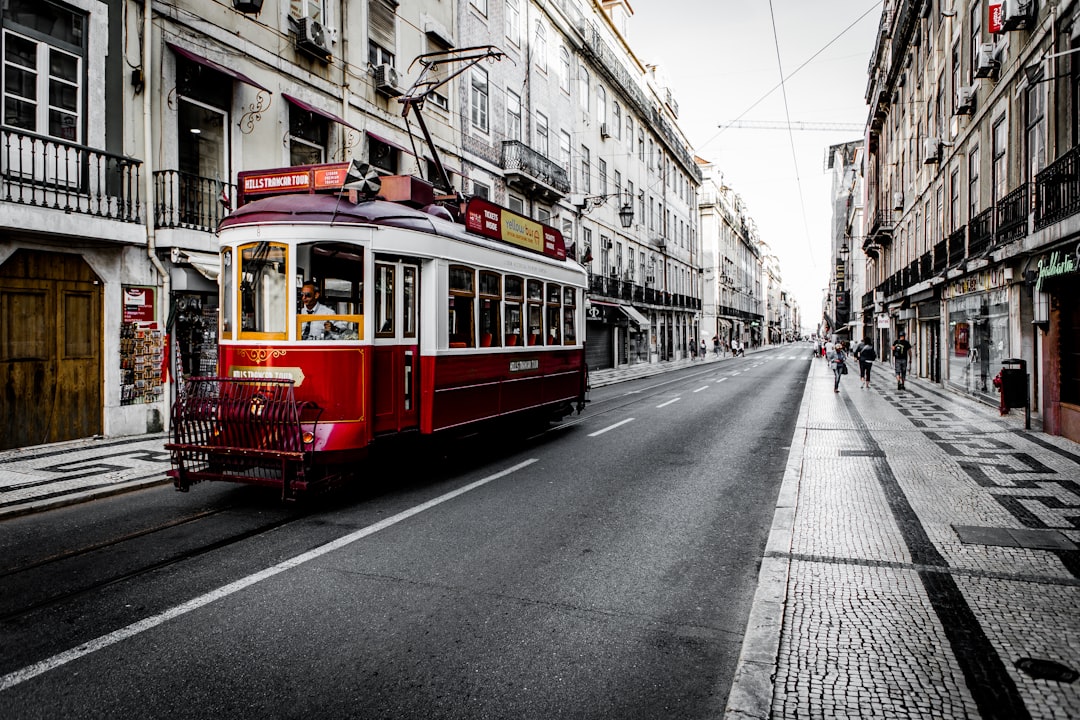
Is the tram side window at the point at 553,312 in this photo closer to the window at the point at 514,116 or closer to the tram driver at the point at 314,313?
the tram driver at the point at 314,313

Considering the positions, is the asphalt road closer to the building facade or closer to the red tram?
the red tram

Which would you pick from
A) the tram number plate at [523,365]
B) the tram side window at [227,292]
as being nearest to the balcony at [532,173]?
the tram number plate at [523,365]

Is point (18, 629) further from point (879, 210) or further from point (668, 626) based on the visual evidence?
point (879, 210)

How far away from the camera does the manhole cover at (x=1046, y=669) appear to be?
3.47m

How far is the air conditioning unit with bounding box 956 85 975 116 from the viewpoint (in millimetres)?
18547

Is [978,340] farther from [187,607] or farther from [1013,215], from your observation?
[187,607]

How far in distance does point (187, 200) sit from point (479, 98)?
13704mm

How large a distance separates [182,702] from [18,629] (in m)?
1.66

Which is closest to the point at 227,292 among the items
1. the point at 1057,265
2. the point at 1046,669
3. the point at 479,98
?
the point at 1046,669

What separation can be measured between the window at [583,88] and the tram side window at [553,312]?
81.9ft

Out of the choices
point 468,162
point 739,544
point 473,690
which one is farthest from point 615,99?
point 473,690

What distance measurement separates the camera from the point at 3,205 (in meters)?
9.55

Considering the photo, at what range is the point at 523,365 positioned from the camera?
11.0 meters

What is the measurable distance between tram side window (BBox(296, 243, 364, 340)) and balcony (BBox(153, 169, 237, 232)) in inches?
213
